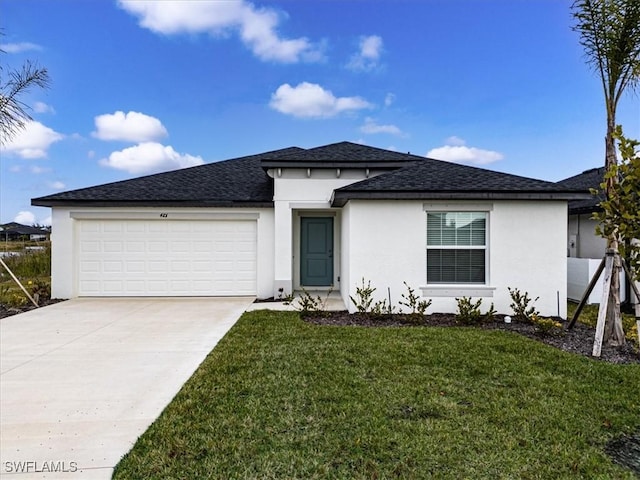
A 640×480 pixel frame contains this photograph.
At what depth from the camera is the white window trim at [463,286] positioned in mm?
8641

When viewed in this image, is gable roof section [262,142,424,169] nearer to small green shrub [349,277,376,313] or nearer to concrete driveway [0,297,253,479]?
small green shrub [349,277,376,313]

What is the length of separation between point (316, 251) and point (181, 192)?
4694mm

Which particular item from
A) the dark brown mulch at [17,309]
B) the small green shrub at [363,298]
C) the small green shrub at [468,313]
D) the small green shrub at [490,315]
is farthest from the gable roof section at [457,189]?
the dark brown mulch at [17,309]

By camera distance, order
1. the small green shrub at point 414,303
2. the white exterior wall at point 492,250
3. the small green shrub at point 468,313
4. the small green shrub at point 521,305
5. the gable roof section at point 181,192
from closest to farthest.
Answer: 1. the small green shrub at point 468,313
2. the small green shrub at point 521,305
3. the small green shrub at point 414,303
4. the white exterior wall at point 492,250
5. the gable roof section at point 181,192

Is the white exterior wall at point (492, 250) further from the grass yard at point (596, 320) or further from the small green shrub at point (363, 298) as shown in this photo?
the grass yard at point (596, 320)

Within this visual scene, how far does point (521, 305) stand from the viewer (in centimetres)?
816

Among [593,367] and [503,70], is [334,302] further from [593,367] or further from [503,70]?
[503,70]

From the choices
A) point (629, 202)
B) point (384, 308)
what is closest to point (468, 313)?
point (384, 308)

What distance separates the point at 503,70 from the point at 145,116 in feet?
53.2

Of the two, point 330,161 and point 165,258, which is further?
point 165,258

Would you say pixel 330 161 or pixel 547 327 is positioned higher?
pixel 330 161

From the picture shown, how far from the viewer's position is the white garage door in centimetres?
1132

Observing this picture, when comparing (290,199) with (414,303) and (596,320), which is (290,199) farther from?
(596,320)

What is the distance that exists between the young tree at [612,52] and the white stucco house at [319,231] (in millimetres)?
2233
